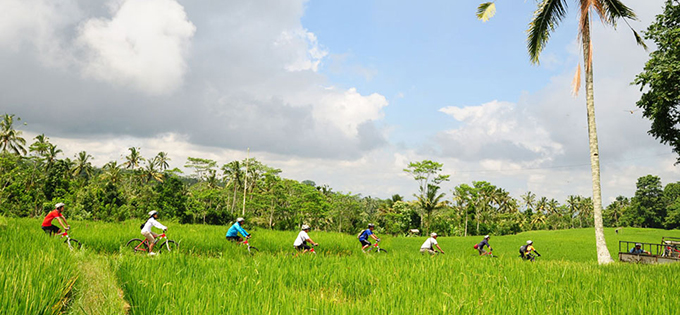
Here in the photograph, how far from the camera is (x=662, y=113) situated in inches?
683

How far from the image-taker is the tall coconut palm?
46.8 ft

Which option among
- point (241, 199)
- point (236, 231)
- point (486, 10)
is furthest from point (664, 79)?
point (241, 199)

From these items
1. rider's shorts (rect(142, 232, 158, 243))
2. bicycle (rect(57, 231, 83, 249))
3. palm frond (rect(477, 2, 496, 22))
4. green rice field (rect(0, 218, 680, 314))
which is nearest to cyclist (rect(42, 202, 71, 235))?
bicycle (rect(57, 231, 83, 249))

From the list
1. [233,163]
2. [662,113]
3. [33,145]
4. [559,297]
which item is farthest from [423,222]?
[33,145]

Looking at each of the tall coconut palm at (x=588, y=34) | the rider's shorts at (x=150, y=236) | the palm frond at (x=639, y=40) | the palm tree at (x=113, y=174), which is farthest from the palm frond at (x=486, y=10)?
the palm tree at (x=113, y=174)

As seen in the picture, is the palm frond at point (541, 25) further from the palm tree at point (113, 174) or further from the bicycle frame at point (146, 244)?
the palm tree at point (113, 174)

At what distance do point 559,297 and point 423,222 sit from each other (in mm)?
54655

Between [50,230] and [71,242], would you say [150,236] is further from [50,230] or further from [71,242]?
[50,230]

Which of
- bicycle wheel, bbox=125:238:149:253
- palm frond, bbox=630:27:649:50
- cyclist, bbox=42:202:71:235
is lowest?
bicycle wheel, bbox=125:238:149:253

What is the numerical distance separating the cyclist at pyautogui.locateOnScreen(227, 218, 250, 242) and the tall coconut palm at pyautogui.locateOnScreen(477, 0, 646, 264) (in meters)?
13.2

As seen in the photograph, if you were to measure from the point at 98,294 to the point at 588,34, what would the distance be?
18.5 metres

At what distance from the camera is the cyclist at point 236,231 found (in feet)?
41.5

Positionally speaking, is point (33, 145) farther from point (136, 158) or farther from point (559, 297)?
point (559, 297)

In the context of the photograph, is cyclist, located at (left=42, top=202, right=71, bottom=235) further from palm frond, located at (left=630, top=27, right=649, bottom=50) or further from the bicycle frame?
palm frond, located at (left=630, top=27, right=649, bottom=50)
